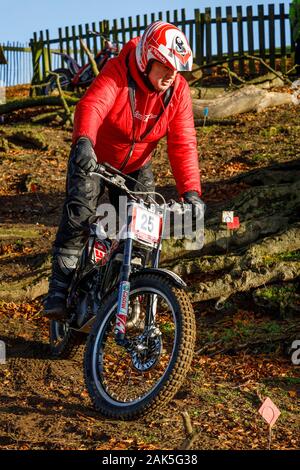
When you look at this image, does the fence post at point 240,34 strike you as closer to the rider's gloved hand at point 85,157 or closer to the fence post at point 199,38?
the fence post at point 199,38

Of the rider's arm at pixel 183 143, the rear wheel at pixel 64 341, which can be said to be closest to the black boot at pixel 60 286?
the rear wheel at pixel 64 341

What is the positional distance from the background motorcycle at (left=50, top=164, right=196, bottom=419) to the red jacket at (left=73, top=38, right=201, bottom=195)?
349 millimetres

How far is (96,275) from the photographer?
5484mm

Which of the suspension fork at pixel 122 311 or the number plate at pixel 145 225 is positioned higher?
the number plate at pixel 145 225

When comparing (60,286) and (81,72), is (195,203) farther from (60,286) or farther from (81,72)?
(81,72)

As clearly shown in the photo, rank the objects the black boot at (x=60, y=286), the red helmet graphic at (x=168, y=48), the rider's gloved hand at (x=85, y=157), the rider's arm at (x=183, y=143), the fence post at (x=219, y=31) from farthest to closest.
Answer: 1. the fence post at (x=219, y=31)
2. the black boot at (x=60, y=286)
3. the rider's arm at (x=183, y=143)
4. the red helmet graphic at (x=168, y=48)
5. the rider's gloved hand at (x=85, y=157)

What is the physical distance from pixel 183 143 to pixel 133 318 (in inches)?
50.0

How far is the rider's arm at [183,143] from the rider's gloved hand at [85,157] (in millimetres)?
760

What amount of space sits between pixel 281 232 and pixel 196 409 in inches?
120

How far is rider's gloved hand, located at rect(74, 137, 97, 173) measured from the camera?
480 centimetres

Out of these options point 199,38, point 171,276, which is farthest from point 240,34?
point 171,276

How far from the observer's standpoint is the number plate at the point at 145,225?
483cm

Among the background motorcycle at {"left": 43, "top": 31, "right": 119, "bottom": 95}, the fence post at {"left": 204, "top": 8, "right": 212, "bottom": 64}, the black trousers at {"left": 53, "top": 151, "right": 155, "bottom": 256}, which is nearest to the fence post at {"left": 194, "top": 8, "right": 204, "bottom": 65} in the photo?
the fence post at {"left": 204, "top": 8, "right": 212, "bottom": 64}
